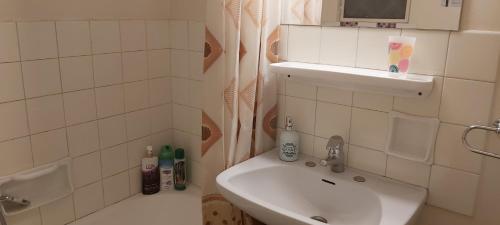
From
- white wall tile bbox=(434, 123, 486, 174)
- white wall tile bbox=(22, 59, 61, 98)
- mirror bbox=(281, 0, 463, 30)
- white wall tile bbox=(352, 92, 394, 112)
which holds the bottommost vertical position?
white wall tile bbox=(434, 123, 486, 174)

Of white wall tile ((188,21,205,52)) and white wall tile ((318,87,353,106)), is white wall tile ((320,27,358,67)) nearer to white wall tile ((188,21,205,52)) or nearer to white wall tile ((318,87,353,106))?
white wall tile ((318,87,353,106))

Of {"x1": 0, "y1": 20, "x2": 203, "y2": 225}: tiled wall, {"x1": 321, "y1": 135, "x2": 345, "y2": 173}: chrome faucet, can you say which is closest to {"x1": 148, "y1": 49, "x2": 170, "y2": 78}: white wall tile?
{"x1": 0, "y1": 20, "x2": 203, "y2": 225}: tiled wall

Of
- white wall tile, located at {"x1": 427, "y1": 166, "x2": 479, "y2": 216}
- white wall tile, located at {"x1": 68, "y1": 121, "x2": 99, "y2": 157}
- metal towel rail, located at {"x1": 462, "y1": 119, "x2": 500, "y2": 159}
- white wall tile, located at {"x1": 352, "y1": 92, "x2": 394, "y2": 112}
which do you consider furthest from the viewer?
white wall tile, located at {"x1": 68, "y1": 121, "x2": 99, "y2": 157}

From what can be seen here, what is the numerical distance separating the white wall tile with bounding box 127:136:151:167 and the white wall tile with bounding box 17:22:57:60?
1.82 ft

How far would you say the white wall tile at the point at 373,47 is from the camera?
52.8 inches

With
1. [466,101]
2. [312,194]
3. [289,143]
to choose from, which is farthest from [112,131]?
[466,101]

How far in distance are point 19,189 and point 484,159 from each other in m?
1.60

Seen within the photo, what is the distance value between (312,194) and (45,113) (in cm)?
105

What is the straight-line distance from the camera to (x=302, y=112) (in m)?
1.60

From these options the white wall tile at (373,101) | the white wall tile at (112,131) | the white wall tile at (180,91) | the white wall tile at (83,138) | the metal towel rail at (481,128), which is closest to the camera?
the metal towel rail at (481,128)

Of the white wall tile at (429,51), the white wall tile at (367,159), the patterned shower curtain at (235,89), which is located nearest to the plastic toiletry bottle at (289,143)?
Answer: the patterned shower curtain at (235,89)

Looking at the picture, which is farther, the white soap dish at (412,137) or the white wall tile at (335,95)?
the white wall tile at (335,95)

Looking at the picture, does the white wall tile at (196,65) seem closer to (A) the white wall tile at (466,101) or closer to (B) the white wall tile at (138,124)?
(B) the white wall tile at (138,124)

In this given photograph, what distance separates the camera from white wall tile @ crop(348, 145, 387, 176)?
1428 mm
